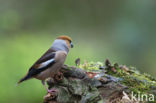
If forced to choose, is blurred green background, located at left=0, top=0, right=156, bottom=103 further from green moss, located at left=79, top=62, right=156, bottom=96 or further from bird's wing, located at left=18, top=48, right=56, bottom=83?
green moss, located at left=79, top=62, right=156, bottom=96

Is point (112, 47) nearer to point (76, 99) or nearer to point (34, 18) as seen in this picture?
point (34, 18)

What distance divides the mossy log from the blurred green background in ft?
9.87

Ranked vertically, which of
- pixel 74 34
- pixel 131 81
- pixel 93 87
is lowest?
pixel 93 87

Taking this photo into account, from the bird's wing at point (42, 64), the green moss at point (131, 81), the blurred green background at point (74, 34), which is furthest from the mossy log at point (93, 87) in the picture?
the blurred green background at point (74, 34)

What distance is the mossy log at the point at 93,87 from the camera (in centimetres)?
263

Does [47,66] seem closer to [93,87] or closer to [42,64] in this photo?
[42,64]

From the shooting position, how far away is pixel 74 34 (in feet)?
35.1

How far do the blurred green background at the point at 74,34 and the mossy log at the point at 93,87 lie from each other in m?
3.01

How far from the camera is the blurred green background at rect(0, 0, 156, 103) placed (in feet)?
19.7

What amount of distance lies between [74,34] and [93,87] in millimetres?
8058

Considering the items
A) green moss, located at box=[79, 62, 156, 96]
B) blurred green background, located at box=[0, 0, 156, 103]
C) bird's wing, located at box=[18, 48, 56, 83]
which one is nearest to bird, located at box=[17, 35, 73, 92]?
bird's wing, located at box=[18, 48, 56, 83]

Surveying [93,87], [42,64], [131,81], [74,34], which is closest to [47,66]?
[42,64]

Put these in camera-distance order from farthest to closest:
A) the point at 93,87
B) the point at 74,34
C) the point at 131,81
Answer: the point at 74,34, the point at 131,81, the point at 93,87

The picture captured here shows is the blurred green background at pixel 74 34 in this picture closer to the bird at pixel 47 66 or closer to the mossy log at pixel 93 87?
the bird at pixel 47 66
